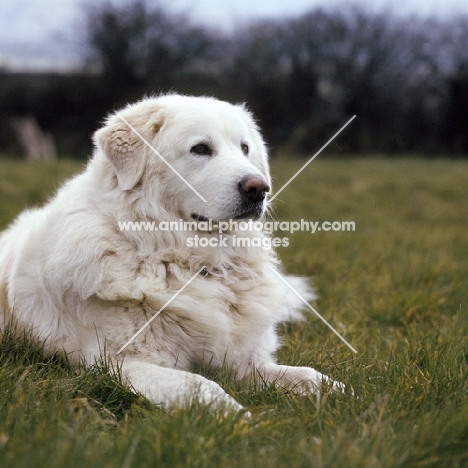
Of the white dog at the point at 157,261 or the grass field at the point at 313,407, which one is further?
the white dog at the point at 157,261

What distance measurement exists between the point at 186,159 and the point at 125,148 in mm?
323

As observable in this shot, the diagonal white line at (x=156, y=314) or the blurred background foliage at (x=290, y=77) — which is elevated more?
the diagonal white line at (x=156, y=314)

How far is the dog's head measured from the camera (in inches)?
127

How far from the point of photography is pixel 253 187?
3.17 meters

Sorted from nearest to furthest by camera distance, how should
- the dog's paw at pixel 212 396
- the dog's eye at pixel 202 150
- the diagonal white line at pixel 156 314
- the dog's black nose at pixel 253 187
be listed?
the dog's paw at pixel 212 396 < the diagonal white line at pixel 156 314 < the dog's black nose at pixel 253 187 < the dog's eye at pixel 202 150

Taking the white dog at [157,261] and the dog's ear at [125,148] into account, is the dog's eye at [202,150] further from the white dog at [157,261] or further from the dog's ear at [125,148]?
the dog's ear at [125,148]

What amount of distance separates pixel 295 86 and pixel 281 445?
12.9m

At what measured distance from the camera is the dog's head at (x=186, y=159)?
3.22 metres

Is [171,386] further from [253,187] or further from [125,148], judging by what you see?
[125,148]

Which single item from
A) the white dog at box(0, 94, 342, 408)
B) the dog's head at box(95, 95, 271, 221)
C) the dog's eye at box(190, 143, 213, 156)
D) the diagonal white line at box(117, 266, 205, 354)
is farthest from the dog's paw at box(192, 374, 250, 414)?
the dog's eye at box(190, 143, 213, 156)

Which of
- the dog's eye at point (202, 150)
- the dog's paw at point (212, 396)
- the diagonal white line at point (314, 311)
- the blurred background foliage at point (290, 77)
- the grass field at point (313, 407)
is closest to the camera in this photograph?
the grass field at point (313, 407)

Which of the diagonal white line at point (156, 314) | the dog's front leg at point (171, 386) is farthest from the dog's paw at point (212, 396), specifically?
the diagonal white line at point (156, 314)

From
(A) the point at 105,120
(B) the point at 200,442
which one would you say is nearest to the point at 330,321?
(A) the point at 105,120

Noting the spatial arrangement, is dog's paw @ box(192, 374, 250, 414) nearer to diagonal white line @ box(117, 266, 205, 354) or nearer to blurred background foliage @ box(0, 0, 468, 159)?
diagonal white line @ box(117, 266, 205, 354)
